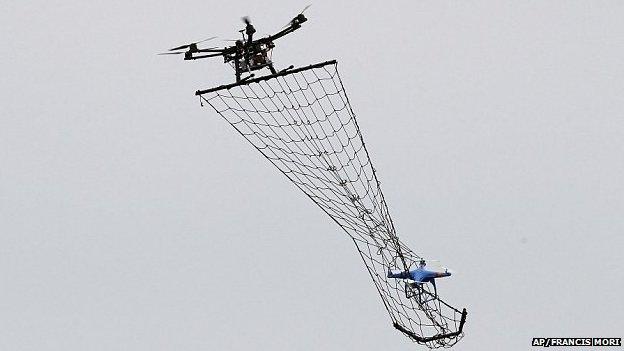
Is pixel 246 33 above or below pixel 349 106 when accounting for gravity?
above

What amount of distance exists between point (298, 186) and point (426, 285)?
31.6 feet

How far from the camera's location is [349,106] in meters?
41.9

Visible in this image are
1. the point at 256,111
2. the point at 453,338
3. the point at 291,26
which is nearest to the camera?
the point at 256,111

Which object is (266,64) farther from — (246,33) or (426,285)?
(426,285)

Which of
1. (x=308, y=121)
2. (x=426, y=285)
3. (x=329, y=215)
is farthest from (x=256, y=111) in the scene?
(x=426, y=285)

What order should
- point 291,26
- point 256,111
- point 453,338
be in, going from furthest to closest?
1. point 453,338
2. point 291,26
3. point 256,111

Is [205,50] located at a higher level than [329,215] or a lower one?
higher

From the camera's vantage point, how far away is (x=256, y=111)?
134 feet

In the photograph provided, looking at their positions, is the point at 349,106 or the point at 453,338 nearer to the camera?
the point at 349,106

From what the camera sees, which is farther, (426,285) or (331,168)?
(426,285)

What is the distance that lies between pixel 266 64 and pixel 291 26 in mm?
2139

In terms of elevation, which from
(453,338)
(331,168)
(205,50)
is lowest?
(453,338)

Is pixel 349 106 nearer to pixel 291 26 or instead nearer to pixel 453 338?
pixel 291 26

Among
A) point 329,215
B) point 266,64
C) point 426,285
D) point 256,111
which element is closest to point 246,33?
A: point 266,64
